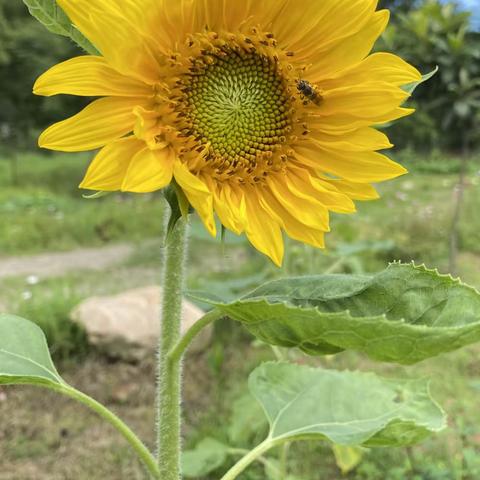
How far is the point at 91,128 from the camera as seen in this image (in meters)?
0.65

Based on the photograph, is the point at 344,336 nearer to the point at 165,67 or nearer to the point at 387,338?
the point at 387,338

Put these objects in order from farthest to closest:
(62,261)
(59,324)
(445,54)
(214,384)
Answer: (62,261) < (445,54) < (59,324) < (214,384)

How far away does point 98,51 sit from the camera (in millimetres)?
671

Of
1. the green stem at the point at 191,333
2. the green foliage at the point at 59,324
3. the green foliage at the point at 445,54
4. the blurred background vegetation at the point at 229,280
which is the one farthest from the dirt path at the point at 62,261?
the green stem at the point at 191,333

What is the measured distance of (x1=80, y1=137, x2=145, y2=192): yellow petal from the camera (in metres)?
0.63

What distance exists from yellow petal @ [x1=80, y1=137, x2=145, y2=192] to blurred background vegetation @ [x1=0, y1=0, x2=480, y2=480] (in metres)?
0.14

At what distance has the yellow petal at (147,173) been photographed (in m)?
0.62

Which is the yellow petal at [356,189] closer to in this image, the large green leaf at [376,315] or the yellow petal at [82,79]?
the large green leaf at [376,315]

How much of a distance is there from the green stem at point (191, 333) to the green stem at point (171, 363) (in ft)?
0.03

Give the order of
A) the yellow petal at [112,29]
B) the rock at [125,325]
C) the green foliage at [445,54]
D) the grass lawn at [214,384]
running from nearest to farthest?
the yellow petal at [112,29] < the grass lawn at [214,384] < the rock at [125,325] < the green foliage at [445,54]

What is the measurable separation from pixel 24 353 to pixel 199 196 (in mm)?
365

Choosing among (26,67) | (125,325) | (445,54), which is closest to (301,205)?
(125,325)

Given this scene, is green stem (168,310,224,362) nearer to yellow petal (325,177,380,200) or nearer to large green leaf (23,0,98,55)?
yellow petal (325,177,380,200)

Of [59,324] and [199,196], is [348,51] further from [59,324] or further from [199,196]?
[59,324]
